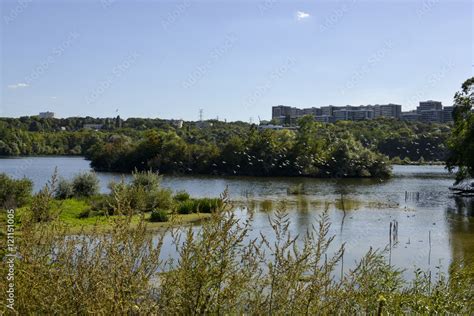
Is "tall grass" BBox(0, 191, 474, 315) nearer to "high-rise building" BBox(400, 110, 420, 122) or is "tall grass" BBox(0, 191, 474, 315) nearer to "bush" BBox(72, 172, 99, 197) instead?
"bush" BBox(72, 172, 99, 197)

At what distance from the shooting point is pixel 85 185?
29594 mm

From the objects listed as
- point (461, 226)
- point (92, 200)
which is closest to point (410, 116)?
point (461, 226)

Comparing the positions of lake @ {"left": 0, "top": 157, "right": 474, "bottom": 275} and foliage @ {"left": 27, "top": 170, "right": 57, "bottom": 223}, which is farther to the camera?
lake @ {"left": 0, "top": 157, "right": 474, "bottom": 275}

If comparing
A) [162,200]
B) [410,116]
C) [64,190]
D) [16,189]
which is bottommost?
[162,200]

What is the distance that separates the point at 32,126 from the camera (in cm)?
12212

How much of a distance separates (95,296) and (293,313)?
122 cm

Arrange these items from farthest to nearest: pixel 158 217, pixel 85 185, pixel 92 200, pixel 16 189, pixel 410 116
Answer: pixel 410 116 → pixel 85 185 → pixel 92 200 → pixel 16 189 → pixel 158 217

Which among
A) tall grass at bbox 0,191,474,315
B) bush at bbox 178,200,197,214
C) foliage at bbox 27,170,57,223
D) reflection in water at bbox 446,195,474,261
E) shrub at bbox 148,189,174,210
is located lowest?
reflection in water at bbox 446,195,474,261

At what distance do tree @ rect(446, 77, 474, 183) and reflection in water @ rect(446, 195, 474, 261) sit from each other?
2363 millimetres

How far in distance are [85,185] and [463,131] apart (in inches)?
1034

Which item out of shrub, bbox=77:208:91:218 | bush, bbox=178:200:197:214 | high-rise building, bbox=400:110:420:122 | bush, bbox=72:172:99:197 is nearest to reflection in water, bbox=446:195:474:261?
bush, bbox=178:200:197:214

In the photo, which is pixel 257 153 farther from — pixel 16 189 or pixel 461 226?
pixel 16 189

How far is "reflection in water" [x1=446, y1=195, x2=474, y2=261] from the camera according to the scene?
1955 centimetres

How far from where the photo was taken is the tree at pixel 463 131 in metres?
34.9
